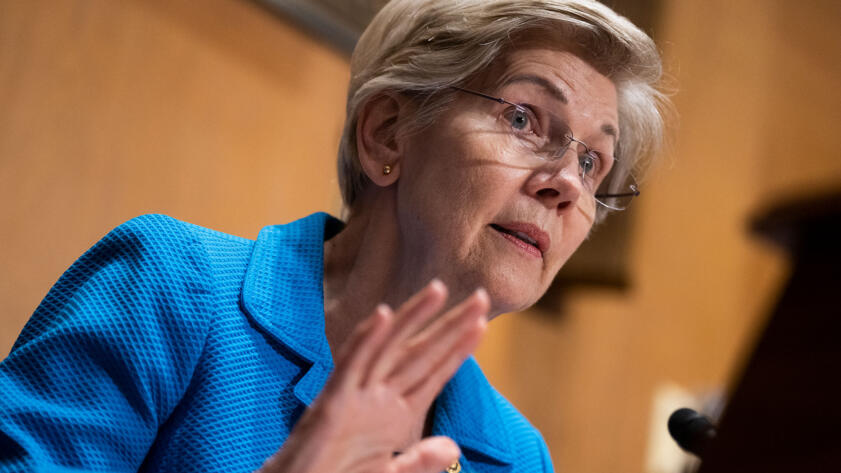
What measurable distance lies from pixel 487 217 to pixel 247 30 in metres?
1.47

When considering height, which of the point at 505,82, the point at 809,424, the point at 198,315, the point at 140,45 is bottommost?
the point at 198,315

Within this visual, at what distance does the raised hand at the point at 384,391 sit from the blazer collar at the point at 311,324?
0.45 m

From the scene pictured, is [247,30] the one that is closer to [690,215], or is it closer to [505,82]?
[505,82]

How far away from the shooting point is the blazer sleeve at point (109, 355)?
105 cm

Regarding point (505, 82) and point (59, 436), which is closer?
point (59, 436)

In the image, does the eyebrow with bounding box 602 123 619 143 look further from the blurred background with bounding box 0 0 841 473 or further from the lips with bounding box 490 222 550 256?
the blurred background with bounding box 0 0 841 473

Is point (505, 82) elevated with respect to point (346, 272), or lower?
elevated

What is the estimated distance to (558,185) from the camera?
55.2 inches

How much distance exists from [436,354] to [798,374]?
1.08 ft

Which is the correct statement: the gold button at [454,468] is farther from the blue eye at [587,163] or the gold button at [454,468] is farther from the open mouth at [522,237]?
the blue eye at [587,163]

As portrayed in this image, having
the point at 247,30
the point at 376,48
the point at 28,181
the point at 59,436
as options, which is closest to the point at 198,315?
the point at 59,436

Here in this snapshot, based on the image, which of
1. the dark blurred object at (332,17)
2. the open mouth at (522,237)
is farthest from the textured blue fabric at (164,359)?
the dark blurred object at (332,17)

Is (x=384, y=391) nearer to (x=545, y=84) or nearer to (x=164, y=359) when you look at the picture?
(x=164, y=359)

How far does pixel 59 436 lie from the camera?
105 cm
